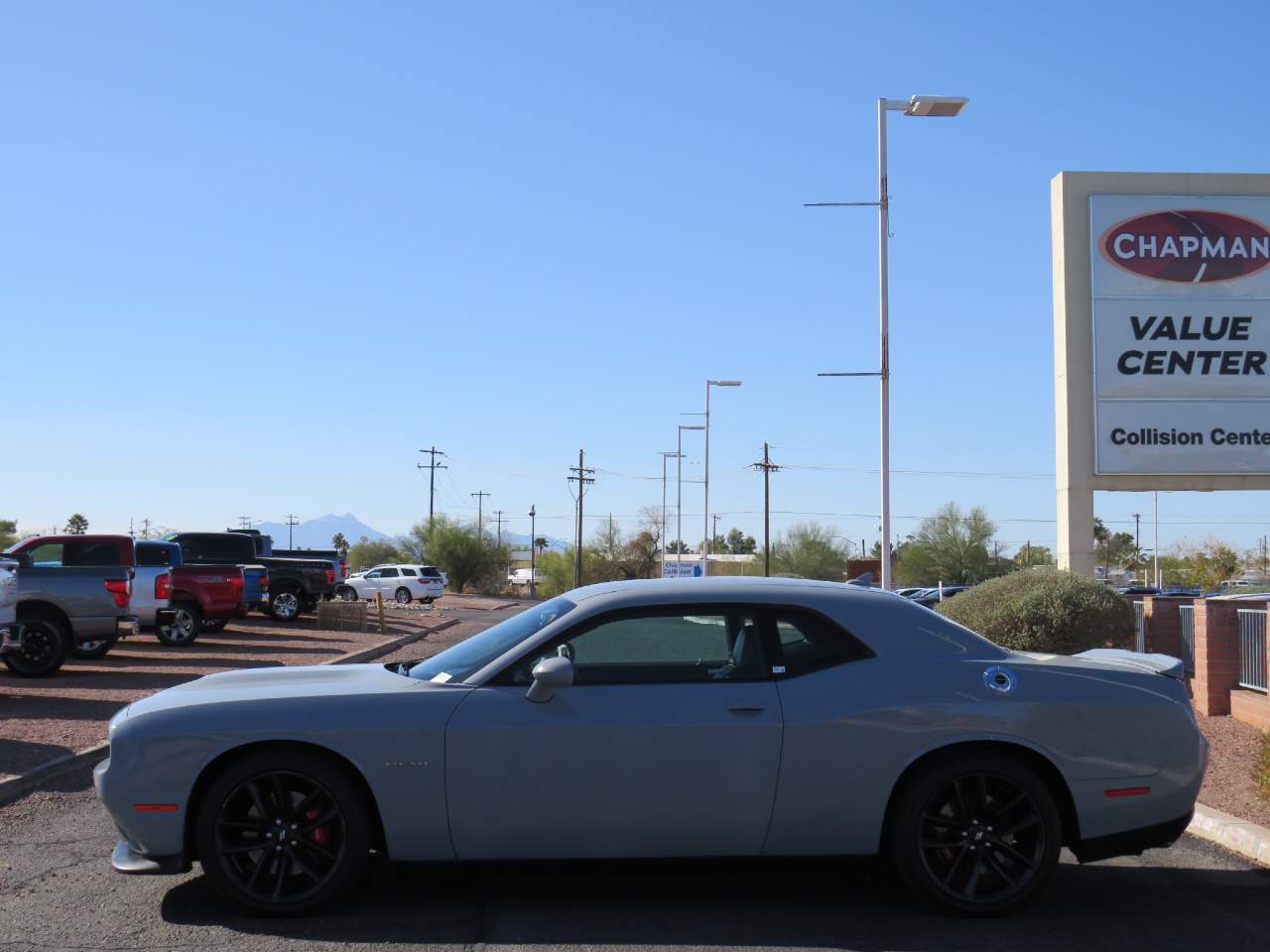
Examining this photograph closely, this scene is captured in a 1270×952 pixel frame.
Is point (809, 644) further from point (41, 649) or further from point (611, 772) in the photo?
point (41, 649)

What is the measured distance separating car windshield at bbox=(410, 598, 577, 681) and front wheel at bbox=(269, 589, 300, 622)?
90.0 feet

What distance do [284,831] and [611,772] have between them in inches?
60.3

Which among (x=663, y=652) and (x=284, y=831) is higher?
(x=663, y=652)

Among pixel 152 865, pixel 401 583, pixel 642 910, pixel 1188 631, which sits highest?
pixel 1188 631

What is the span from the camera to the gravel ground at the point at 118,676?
11.8m

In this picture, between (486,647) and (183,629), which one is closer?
(486,647)

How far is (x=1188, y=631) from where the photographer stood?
52.9ft

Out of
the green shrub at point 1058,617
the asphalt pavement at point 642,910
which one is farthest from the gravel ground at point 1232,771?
the green shrub at point 1058,617

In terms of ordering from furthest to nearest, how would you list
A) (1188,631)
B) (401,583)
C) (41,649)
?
(401,583)
(41,649)
(1188,631)

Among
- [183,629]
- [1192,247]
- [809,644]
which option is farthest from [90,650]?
[1192,247]

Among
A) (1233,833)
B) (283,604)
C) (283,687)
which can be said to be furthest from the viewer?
(283,604)

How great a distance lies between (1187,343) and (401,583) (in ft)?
123

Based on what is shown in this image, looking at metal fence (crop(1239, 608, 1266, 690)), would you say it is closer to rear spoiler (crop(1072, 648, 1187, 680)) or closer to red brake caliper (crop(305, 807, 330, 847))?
rear spoiler (crop(1072, 648, 1187, 680))

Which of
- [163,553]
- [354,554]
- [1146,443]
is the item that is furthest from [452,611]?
[354,554]
